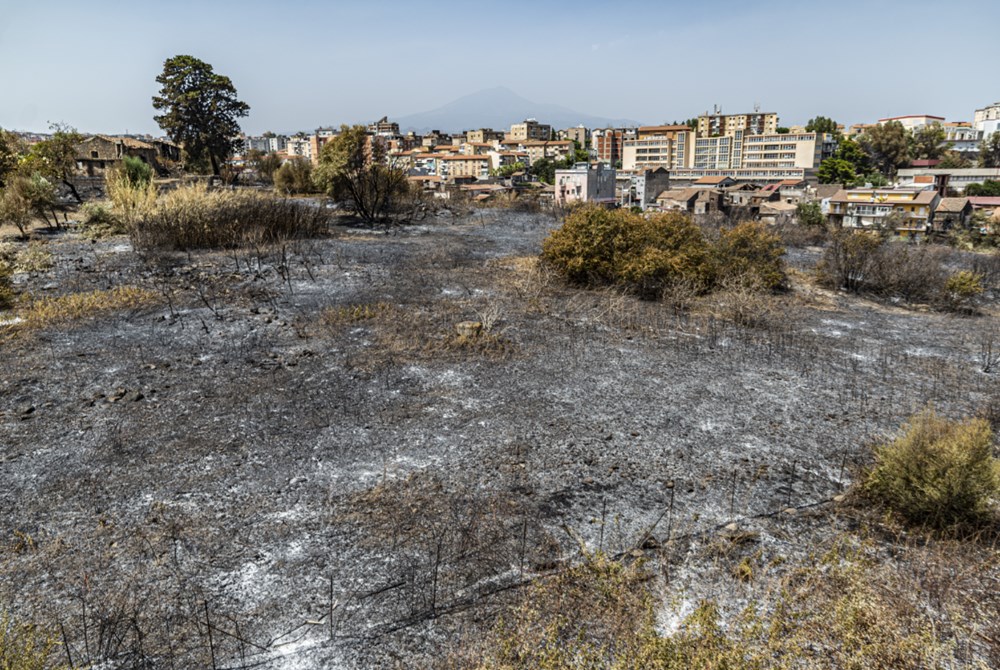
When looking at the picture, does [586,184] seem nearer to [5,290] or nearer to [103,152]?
[103,152]

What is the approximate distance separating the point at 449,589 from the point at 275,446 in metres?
Result: 2.73

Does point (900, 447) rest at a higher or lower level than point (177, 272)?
lower

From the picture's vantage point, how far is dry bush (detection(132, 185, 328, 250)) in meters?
15.0

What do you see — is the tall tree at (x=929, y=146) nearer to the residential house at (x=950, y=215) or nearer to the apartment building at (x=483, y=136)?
the residential house at (x=950, y=215)

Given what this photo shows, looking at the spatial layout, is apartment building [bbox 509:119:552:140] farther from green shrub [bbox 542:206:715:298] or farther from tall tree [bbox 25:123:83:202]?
green shrub [bbox 542:206:715:298]

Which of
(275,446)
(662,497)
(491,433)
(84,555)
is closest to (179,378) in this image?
(275,446)

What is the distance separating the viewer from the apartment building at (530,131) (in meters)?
144

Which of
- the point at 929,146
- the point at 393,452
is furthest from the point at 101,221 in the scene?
the point at 929,146

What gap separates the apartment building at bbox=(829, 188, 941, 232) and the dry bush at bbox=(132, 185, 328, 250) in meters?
33.4

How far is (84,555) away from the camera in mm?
4281

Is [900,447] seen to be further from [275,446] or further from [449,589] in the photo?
[275,446]

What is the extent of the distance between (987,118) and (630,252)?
203240 mm

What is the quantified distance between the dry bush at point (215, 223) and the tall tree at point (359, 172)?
11.5ft

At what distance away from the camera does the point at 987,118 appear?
524 feet
